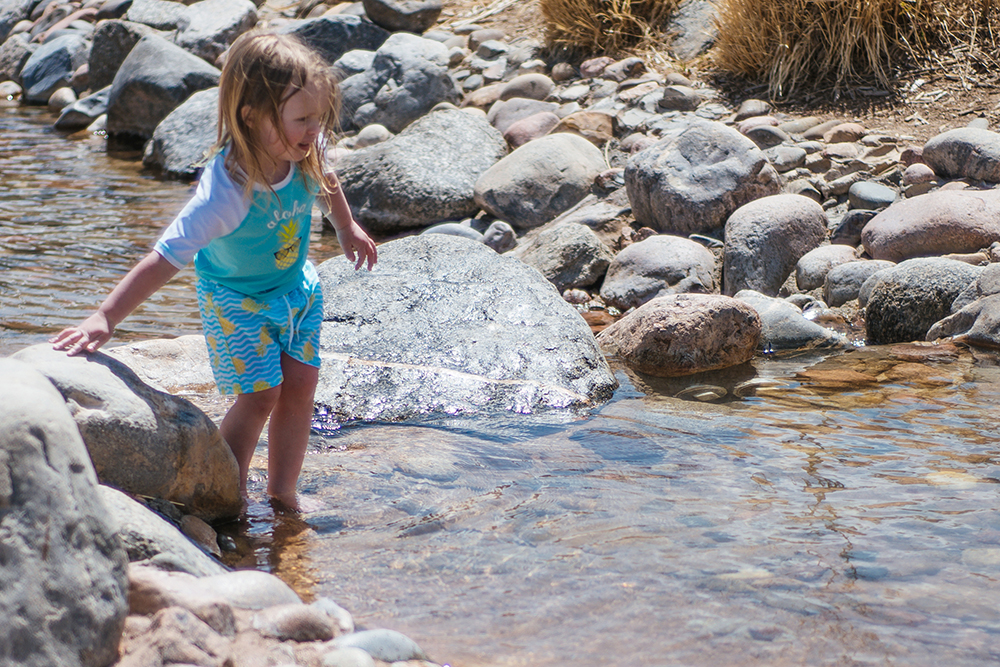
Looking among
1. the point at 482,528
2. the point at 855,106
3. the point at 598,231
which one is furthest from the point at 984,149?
the point at 482,528

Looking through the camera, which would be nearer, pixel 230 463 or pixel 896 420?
pixel 230 463

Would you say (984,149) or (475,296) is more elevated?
(984,149)

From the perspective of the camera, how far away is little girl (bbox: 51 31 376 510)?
2.71m

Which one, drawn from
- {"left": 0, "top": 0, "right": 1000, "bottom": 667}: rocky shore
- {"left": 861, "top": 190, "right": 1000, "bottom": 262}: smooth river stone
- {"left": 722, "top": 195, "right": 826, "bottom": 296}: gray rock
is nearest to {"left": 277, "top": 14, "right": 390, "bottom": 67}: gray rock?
{"left": 0, "top": 0, "right": 1000, "bottom": 667}: rocky shore

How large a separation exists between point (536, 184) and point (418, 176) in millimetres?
1154

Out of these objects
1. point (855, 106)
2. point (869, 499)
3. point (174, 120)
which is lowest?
point (174, 120)

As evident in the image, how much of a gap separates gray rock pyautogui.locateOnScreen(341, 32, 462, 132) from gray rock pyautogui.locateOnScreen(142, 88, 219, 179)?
64.4 inches

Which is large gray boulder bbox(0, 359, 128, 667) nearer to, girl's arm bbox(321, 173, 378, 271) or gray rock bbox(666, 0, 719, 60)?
girl's arm bbox(321, 173, 378, 271)

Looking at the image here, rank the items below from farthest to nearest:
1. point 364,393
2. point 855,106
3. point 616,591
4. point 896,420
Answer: point 855,106
point 364,393
point 896,420
point 616,591

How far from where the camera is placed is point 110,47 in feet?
46.4

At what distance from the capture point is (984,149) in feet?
21.2

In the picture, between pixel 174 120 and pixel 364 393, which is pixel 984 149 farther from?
pixel 174 120

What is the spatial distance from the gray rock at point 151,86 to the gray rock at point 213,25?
5.24 feet

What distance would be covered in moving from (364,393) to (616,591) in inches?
84.3
